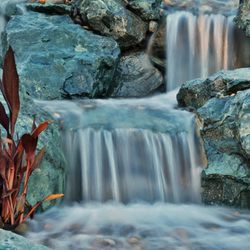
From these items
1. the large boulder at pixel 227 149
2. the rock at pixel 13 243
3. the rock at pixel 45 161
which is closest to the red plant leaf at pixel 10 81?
the rock at pixel 45 161

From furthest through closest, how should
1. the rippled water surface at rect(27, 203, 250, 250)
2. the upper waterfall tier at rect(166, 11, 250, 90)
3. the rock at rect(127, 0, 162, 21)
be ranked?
the upper waterfall tier at rect(166, 11, 250, 90), the rock at rect(127, 0, 162, 21), the rippled water surface at rect(27, 203, 250, 250)

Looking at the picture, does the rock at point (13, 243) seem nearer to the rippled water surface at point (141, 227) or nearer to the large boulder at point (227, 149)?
the rippled water surface at point (141, 227)

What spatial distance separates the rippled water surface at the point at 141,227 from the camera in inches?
A: 135

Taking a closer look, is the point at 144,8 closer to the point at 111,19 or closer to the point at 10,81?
the point at 111,19

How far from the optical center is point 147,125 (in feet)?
16.7

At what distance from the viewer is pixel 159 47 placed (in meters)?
8.16

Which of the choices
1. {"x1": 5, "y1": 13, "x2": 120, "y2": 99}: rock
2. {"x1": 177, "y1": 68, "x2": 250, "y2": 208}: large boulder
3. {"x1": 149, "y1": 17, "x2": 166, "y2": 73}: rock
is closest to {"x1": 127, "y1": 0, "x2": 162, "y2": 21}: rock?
{"x1": 149, "y1": 17, "x2": 166, "y2": 73}: rock

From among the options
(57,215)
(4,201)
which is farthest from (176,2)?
(4,201)

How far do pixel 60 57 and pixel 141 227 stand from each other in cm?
391

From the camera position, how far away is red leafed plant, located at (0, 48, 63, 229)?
310 cm

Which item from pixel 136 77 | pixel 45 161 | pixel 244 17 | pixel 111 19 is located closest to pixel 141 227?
pixel 45 161

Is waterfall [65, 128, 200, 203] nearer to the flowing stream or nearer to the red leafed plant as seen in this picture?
the flowing stream

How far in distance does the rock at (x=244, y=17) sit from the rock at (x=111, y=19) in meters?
1.69

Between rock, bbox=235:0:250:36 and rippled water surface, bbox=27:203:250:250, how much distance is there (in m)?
4.06
